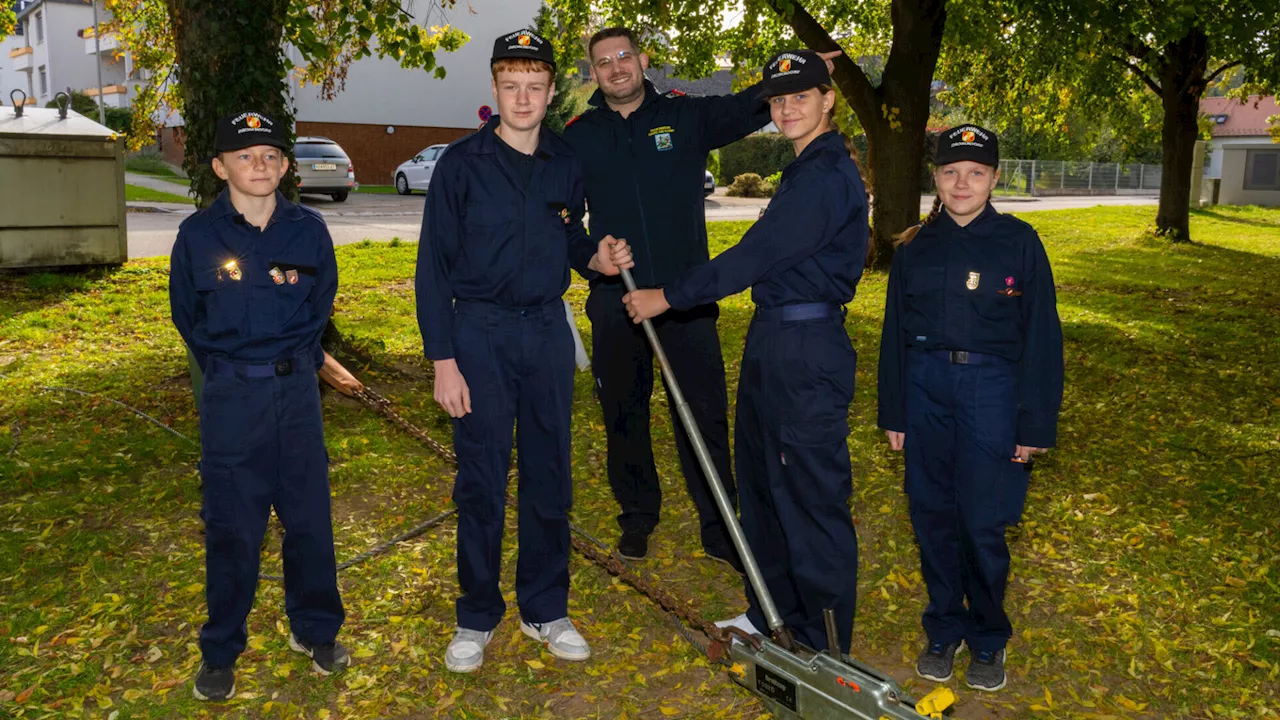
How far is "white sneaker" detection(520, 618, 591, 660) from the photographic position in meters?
4.61

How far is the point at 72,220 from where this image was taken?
13031 mm

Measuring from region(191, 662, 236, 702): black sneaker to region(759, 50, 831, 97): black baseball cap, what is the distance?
317 cm

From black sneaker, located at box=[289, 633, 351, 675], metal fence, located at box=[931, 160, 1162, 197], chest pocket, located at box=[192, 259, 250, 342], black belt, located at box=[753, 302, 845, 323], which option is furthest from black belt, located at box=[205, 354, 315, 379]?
metal fence, located at box=[931, 160, 1162, 197]

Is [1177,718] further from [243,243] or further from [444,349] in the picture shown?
[243,243]

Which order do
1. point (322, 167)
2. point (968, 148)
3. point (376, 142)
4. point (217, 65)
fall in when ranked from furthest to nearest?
point (376, 142)
point (322, 167)
point (217, 65)
point (968, 148)

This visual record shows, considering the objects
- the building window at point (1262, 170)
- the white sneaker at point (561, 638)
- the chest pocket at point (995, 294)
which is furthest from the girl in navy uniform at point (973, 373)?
the building window at point (1262, 170)

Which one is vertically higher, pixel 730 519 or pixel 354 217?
pixel 354 217

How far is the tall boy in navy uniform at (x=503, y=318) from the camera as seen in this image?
4270 millimetres

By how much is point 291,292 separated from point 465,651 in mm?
1690

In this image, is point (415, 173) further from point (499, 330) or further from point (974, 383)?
point (974, 383)

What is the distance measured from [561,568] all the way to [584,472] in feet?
8.92

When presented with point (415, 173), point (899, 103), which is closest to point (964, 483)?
point (899, 103)

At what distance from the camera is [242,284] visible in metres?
4.05

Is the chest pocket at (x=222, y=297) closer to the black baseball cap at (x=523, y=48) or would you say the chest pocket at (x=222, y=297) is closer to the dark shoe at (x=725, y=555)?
the black baseball cap at (x=523, y=48)
